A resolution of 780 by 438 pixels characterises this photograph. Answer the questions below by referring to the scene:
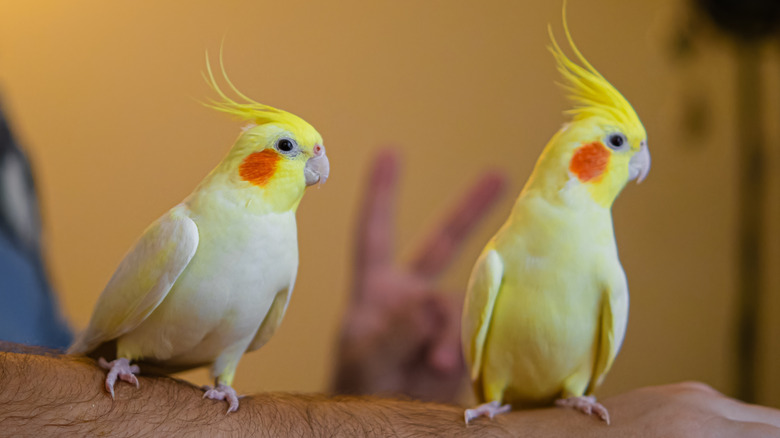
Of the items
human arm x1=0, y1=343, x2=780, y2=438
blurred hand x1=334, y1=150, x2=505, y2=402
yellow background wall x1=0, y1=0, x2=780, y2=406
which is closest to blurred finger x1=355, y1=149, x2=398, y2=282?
blurred hand x1=334, y1=150, x2=505, y2=402

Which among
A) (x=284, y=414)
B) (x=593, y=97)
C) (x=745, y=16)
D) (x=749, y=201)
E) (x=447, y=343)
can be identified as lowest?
(x=447, y=343)

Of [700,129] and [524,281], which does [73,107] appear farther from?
[700,129]

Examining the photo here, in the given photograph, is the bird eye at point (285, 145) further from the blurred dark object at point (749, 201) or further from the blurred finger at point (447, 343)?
the blurred dark object at point (749, 201)

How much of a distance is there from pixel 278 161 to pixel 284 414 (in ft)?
1.24

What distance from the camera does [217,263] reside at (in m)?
0.82

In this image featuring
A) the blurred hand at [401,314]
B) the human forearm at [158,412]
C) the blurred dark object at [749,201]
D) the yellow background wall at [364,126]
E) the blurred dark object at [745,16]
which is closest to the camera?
the human forearm at [158,412]

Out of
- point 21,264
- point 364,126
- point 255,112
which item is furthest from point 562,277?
point 21,264

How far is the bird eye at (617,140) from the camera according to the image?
98 cm

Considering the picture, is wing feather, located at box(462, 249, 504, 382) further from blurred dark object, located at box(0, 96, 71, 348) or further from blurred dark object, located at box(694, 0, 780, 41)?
blurred dark object, located at box(694, 0, 780, 41)

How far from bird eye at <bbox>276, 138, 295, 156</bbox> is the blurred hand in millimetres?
854

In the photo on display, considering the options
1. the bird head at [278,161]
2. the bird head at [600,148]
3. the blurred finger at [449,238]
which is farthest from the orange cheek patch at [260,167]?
the blurred finger at [449,238]

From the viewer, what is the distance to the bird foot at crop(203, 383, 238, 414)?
894mm

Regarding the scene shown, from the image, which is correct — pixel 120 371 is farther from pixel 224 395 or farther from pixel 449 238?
pixel 449 238

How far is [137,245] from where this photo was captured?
852 mm
